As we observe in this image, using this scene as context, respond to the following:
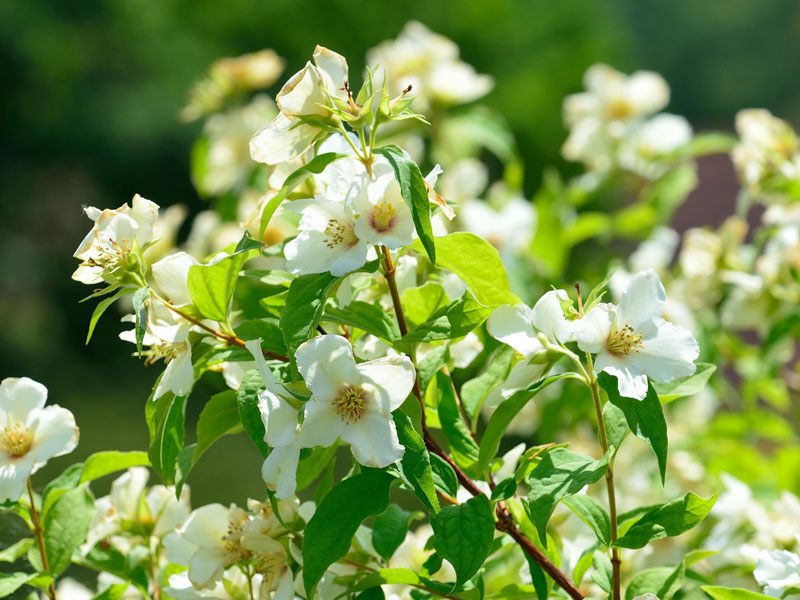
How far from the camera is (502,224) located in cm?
168

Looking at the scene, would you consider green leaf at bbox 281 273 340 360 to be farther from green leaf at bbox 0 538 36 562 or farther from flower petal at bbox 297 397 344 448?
green leaf at bbox 0 538 36 562

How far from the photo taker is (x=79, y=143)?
1208cm

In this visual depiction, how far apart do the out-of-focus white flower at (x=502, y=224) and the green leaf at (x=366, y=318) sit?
95 centimetres

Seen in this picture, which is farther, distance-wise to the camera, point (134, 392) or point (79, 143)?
point (79, 143)

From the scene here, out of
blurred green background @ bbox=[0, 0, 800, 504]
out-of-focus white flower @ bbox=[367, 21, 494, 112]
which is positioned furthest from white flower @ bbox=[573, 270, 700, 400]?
blurred green background @ bbox=[0, 0, 800, 504]

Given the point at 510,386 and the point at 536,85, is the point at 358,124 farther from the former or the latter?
the point at 536,85

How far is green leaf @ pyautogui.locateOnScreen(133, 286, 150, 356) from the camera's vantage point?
0.63 metres

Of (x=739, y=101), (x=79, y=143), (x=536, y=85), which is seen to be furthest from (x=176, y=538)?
(x=739, y=101)

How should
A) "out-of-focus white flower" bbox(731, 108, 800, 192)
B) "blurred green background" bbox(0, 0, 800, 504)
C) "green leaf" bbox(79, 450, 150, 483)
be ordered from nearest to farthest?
"green leaf" bbox(79, 450, 150, 483) < "out-of-focus white flower" bbox(731, 108, 800, 192) < "blurred green background" bbox(0, 0, 800, 504)

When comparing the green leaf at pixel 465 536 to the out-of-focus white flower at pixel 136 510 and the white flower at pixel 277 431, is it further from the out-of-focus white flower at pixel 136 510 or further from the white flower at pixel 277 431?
the out-of-focus white flower at pixel 136 510

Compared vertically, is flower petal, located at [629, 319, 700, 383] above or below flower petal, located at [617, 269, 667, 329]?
below

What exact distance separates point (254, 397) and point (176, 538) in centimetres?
23

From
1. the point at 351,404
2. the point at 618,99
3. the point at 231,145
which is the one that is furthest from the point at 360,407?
the point at 618,99

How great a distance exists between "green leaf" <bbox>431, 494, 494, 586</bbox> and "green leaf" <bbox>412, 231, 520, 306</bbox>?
0.50ft
